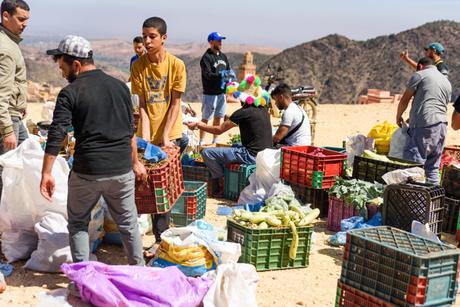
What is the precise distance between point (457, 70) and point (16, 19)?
60.9 m

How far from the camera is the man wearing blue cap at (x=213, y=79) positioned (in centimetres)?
980

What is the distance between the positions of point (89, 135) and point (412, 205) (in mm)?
3312

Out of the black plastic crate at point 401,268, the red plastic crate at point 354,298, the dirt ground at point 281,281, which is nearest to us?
the black plastic crate at point 401,268

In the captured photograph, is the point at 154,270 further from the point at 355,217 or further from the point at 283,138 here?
the point at 283,138

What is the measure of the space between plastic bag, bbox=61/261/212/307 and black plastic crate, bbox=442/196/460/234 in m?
3.53

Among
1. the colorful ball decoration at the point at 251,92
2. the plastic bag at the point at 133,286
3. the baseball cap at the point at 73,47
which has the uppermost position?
the baseball cap at the point at 73,47

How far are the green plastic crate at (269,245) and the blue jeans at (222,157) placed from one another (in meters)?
2.14

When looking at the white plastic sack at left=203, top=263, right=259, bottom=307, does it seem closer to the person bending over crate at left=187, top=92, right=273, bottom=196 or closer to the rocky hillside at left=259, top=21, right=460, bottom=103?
the person bending over crate at left=187, top=92, right=273, bottom=196

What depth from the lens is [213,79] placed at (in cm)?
980

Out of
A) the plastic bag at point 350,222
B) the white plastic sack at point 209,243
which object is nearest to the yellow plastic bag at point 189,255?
the white plastic sack at point 209,243

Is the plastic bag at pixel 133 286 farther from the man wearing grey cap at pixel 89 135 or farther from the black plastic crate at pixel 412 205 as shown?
the black plastic crate at pixel 412 205

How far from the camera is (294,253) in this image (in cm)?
538

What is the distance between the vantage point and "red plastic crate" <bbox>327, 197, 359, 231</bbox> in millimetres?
6555

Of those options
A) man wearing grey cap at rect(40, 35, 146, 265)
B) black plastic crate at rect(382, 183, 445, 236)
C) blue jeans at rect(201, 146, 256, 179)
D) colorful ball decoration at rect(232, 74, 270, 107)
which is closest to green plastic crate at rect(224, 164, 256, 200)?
blue jeans at rect(201, 146, 256, 179)
